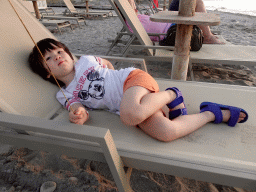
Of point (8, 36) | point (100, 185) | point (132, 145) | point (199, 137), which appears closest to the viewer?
point (132, 145)

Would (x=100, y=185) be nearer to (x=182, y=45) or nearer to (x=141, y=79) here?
(x=141, y=79)

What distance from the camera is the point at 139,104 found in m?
1.23

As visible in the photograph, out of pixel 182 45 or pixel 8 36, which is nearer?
pixel 8 36

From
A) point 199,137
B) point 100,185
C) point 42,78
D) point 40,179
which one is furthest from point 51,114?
point 199,137

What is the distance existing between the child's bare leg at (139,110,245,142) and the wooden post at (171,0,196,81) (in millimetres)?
866

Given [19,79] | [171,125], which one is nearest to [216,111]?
[171,125]

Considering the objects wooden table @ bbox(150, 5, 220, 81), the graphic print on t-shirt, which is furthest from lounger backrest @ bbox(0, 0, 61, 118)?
wooden table @ bbox(150, 5, 220, 81)

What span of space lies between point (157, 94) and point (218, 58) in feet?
5.35

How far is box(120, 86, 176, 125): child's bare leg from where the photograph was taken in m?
1.21

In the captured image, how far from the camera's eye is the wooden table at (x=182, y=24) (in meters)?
1.78

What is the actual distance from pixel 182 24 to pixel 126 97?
1098 mm

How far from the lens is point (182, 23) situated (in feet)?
5.93

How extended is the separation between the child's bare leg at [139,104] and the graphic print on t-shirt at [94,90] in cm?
28

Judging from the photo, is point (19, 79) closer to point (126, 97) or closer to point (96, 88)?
point (96, 88)
